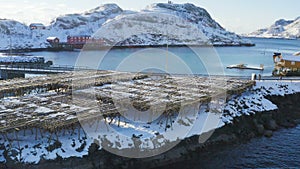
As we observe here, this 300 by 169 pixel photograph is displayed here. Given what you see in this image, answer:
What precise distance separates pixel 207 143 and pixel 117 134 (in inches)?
269

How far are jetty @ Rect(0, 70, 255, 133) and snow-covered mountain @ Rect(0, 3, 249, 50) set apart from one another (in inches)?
3640

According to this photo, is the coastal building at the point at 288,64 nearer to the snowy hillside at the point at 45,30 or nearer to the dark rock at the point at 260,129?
the dark rock at the point at 260,129

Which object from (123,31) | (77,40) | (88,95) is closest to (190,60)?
(77,40)

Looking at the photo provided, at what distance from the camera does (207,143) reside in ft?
80.9

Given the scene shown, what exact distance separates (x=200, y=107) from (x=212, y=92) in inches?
80.5

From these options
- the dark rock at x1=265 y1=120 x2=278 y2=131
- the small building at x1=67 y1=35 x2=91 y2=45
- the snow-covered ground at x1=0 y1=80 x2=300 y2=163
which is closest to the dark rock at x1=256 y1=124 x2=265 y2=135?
the dark rock at x1=265 y1=120 x2=278 y2=131

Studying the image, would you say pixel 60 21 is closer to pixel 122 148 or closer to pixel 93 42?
pixel 93 42

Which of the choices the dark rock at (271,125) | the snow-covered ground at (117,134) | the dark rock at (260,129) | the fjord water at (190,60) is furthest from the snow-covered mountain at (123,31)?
the snow-covered ground at (117,134)

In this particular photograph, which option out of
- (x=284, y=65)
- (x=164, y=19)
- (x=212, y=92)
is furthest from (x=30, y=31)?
(x=212, y=92)

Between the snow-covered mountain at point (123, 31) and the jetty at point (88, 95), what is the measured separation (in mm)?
92458

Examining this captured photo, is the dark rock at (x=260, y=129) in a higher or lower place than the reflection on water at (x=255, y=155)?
higher

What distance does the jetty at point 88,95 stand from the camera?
21391 millimetres

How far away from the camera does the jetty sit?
2139cm

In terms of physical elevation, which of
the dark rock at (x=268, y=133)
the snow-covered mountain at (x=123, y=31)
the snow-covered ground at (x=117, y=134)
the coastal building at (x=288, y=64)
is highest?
the snow-covered mountain at (x=123, y=31)
